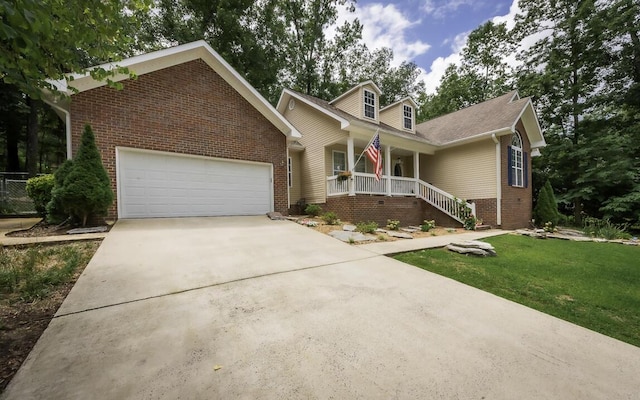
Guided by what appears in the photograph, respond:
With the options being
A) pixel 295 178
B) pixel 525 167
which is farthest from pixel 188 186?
pixel 525 167

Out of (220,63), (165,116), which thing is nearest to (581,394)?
(165,116)

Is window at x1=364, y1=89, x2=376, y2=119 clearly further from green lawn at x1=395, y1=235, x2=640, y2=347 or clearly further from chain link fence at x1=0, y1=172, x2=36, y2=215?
chain link fence at x1=0, y1=172, x2=36, y2=215

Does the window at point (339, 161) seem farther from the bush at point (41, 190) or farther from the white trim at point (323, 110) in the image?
the bush at point (41, 190)

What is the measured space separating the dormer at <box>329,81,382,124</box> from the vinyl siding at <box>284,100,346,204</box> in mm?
2027

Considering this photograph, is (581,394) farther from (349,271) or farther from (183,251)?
(183,251)

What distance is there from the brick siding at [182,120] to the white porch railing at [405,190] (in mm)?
2212

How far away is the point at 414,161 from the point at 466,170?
2.57 meters

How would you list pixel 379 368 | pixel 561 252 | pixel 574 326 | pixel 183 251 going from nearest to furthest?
pixel 379 368 < pixel 574 326 < pixel 183 251 < pixel 561 252

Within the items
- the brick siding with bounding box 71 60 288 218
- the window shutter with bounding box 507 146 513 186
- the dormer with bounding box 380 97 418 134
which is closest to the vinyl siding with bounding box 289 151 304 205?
the brick siding with bounding box 71 60 288 218

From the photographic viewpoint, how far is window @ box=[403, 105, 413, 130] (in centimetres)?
1403

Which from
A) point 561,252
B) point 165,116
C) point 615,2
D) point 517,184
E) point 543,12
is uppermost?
point 543,12

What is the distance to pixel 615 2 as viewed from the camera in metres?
14.6

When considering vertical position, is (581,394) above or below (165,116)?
below

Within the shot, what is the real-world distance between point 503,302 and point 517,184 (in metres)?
11.8
